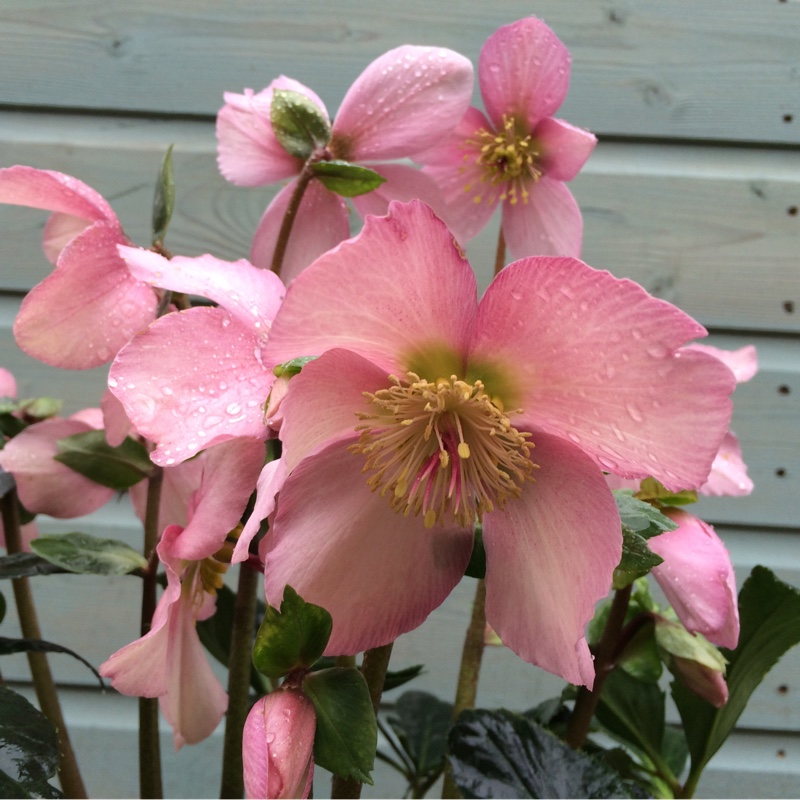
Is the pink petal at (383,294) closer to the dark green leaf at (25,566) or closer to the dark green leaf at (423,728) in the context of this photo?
the dark green leaf at (25,566)

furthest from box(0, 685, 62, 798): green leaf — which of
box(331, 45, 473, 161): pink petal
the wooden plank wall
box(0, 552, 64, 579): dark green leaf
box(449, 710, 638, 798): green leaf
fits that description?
the wooden plank wall

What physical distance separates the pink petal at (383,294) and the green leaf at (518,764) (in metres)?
0.18

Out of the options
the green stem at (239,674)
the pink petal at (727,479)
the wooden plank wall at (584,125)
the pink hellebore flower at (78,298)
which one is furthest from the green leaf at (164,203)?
the wooden plank wall at (584,125)

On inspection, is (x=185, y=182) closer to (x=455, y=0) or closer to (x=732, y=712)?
(x=455, y=0)

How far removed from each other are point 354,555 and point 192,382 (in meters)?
0.06

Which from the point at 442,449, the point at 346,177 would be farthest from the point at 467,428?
the point at 346,177

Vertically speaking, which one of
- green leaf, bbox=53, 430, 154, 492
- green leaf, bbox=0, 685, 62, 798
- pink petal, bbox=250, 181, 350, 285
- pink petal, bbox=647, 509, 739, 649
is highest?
pink petal, bbox=250, 181, 350, 285

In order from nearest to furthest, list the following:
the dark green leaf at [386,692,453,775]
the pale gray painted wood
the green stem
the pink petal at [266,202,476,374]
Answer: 1. the pink petal at [266,202,476,374]
2. the green stem
3. the dark green leaf at [386,692,453,775]
4. the pale gray painted wood

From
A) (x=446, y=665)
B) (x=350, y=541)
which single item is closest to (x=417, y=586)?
(x=350, y=541)

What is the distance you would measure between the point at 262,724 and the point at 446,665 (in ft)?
1.96

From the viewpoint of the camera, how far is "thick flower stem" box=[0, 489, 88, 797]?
0.35 metres

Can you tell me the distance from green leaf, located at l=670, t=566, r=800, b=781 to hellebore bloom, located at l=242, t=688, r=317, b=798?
21cm

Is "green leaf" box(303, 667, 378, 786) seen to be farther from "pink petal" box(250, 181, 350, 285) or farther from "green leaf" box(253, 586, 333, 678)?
"pink petal" box(250, 181, 350, 285)

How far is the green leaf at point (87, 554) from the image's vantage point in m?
0.29
